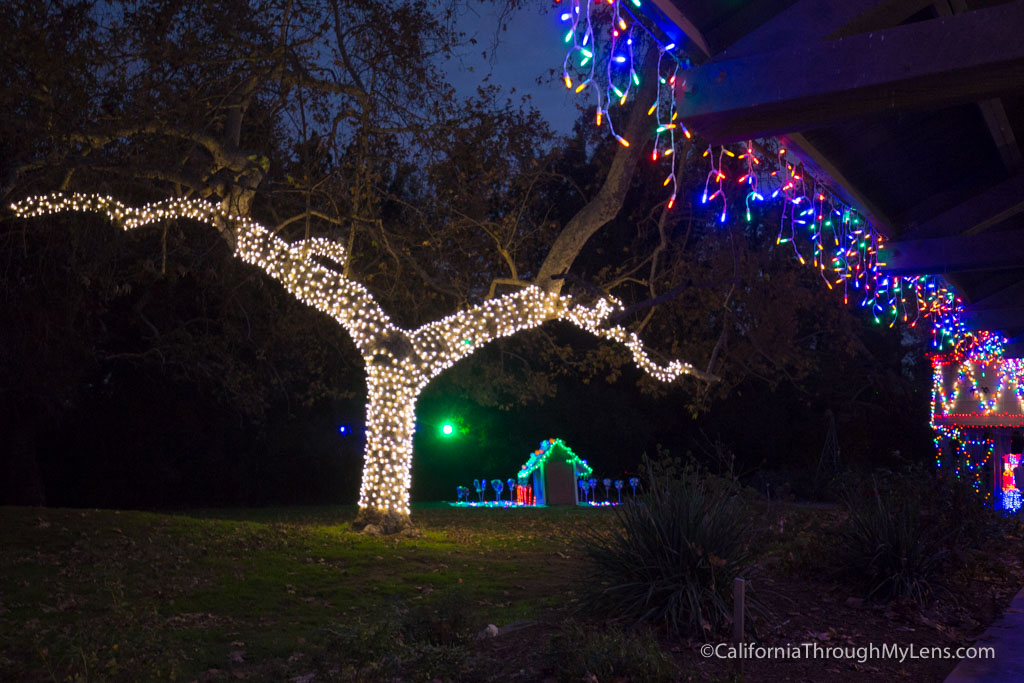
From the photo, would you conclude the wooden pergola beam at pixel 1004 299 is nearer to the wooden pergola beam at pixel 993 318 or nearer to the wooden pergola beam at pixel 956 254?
the wooden pergola beam at pixel 993 318

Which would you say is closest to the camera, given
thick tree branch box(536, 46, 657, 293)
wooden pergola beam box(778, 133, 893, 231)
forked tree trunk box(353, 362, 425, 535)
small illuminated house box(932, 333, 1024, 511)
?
wooden pergola beam box(778, 133, 893, 231)

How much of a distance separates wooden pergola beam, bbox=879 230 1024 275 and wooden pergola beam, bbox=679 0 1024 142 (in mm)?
3431

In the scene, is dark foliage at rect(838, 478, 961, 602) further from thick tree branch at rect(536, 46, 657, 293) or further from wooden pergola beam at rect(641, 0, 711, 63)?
thick tree branch at rect(536, 46, 657, 293)

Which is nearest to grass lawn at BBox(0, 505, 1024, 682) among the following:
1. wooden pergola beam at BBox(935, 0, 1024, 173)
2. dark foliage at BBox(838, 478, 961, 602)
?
dark foliage at BBox(838, 478, 961, 602)

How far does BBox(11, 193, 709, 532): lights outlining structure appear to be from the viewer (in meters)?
12.8

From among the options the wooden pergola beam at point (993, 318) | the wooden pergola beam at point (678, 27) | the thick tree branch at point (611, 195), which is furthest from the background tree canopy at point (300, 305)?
the wooden pergola beam at point (678, 27)

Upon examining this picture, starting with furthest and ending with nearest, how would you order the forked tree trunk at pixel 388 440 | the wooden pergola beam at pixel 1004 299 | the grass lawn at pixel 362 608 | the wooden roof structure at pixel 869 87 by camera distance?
1. the forked tree trunk at pixel 388 440
2. the wooden pergola beam at pixel 1004 299
3. the grass lawn at pixel 362 608
4. the wooden roof structure at pixel 869 87

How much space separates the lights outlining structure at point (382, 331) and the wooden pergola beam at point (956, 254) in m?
6.61

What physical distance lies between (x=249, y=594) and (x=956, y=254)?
22.3 feet

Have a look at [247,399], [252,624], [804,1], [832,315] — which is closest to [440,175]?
[247,399]

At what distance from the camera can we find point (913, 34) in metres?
3.25

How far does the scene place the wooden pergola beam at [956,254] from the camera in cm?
639

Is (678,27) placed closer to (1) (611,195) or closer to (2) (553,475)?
(1) (611,195)

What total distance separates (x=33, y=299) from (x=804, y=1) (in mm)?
13699
